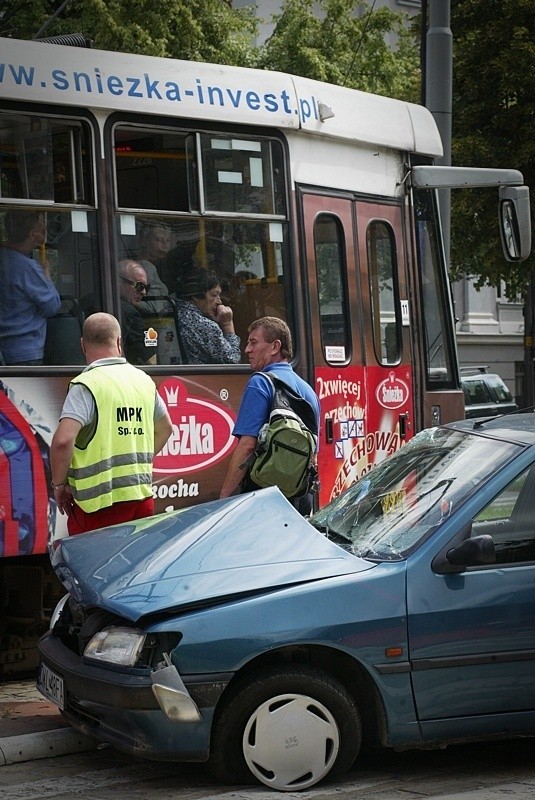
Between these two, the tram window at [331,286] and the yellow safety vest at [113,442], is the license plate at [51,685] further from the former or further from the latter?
the tram window at [331,286]

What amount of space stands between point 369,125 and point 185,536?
4.41 metres

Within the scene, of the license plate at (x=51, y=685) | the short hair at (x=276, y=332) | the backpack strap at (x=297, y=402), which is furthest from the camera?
the short hair at (x=276, y=332)

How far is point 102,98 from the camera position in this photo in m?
7.87

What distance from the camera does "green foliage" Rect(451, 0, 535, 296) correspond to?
2336 cm

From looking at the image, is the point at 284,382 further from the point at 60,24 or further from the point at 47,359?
the point at 60,24

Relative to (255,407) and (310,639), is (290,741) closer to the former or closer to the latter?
(310,639)

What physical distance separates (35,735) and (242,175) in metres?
3.75

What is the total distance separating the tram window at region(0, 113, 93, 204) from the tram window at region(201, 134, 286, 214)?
786 mm

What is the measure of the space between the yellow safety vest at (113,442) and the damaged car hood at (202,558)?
0.46m

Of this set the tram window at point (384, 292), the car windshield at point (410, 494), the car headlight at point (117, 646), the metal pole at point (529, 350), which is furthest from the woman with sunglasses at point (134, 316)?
the metal pole at point (529, 350)

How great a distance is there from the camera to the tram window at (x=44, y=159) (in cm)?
749

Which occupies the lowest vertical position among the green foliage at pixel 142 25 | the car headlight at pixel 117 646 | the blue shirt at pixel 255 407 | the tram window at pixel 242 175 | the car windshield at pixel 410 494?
the car headlight at pixel 117 646

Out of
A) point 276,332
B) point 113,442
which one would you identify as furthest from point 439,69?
point 113,442

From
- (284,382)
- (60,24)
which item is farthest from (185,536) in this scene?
(60,24)
